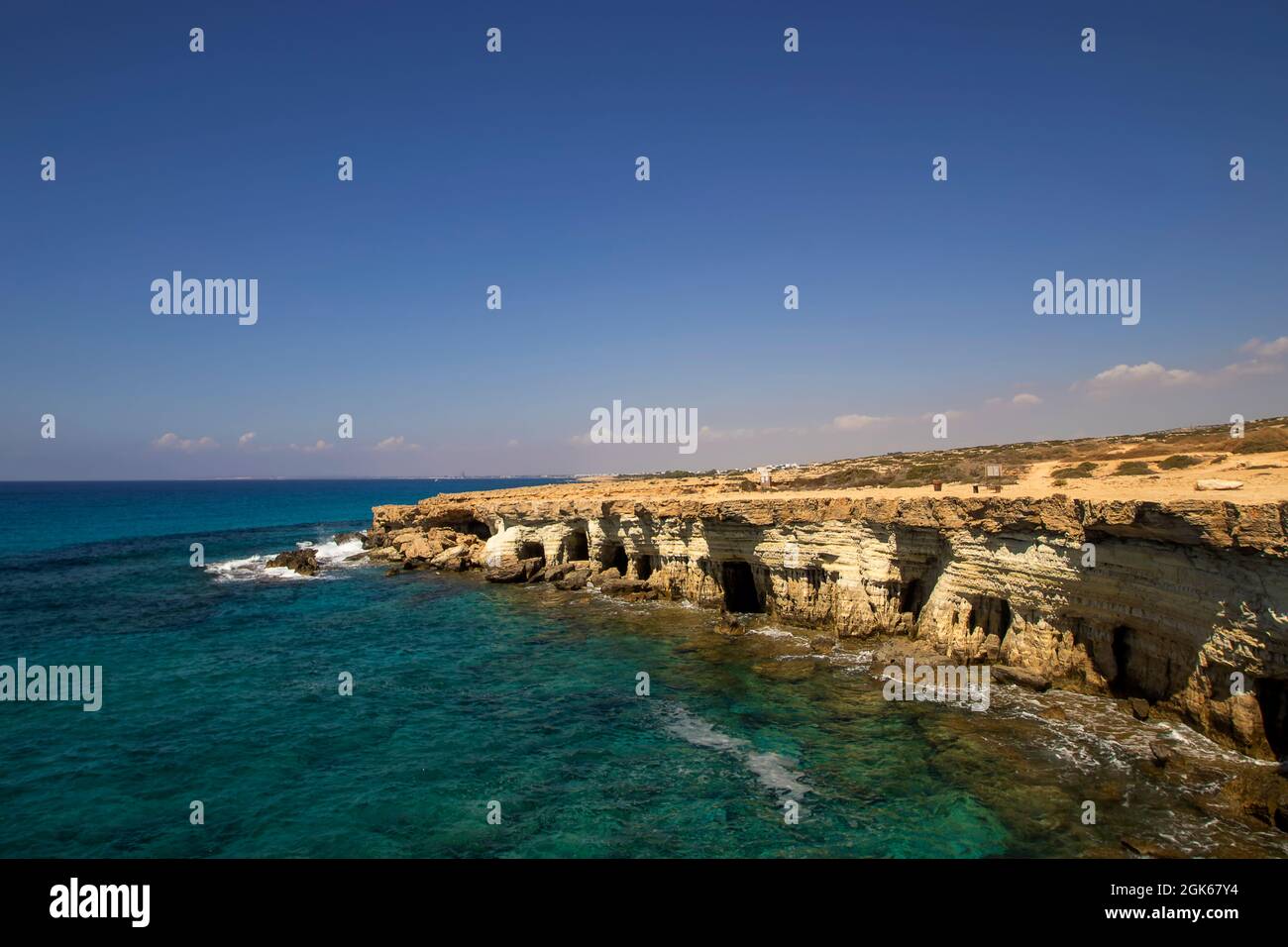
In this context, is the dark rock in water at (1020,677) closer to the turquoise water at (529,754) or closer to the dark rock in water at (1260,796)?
the turquoise water at (529,754)

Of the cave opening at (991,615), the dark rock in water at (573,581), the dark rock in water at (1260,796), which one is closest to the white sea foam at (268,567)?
the dark rock in water at (573,581)

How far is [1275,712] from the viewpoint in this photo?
51.4 ft

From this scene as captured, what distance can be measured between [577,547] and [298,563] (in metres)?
23.4

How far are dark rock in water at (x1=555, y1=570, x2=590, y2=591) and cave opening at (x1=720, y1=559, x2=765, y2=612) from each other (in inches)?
390

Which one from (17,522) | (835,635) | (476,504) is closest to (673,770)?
(835,635)

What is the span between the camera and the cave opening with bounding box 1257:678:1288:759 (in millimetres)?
15492

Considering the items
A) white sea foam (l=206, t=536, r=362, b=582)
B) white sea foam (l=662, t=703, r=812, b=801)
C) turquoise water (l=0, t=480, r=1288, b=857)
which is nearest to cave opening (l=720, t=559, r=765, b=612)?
turquoise water (l=0, t=480, r=1288, b=857)

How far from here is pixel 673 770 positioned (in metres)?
16.9

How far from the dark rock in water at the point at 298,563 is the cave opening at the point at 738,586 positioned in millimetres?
32742

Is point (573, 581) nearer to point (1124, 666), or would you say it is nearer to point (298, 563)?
point (298, 563)

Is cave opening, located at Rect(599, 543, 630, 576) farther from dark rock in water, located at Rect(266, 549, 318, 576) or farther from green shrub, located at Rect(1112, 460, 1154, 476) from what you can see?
green shrub, located at Rect(1112, 460, 1154, 476)
